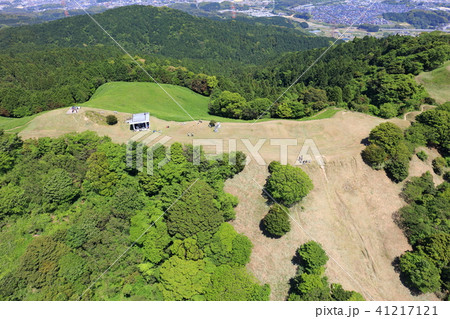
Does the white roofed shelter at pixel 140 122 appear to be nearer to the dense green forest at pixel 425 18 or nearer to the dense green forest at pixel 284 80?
the dense green forest at pixel 284 80

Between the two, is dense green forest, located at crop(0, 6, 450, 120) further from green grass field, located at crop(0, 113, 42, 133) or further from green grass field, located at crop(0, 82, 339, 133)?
green grass field, located at crop(0, 113, 42, 133)

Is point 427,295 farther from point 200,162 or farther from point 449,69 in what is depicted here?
point 449,69

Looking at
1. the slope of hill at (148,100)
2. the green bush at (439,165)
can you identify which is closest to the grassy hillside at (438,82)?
the green bush at (439,165)

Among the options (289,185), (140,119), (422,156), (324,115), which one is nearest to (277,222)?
(289,185)

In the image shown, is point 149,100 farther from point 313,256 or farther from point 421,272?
point 421,272

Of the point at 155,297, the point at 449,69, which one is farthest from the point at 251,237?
the point at 449,69

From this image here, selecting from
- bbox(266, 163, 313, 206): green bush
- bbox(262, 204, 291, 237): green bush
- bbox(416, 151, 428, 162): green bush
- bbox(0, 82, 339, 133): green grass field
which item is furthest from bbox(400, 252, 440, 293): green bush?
bbox(0, 82, 339, 133): green grass field

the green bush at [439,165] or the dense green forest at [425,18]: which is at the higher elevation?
the dense green forest at [425,18]
